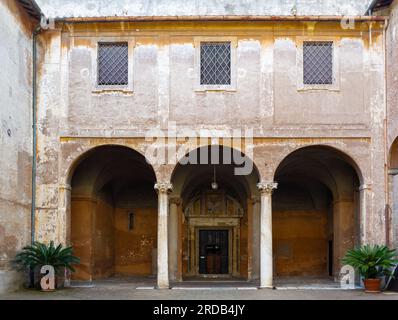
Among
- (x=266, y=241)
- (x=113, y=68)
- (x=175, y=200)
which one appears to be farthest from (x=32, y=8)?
(x=266, y=241)

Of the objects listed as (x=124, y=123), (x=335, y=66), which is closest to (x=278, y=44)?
(x=335, y=66)

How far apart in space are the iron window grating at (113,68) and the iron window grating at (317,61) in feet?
15.9

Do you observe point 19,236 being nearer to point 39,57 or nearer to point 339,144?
point 39,57

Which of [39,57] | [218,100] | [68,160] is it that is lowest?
[68,160]

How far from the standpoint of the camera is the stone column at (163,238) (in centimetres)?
1716

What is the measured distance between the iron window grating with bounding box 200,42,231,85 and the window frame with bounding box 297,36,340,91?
1868 mm

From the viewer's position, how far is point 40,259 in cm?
1656

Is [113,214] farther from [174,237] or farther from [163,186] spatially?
[163,186]

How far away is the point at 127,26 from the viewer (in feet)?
58.1

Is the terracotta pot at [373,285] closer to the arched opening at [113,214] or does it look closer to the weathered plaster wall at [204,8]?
the arched opening at [113,214]

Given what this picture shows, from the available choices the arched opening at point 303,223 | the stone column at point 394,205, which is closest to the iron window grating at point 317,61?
the stone column at point 394,205

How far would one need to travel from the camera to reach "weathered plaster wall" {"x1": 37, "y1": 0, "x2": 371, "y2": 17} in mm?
18859

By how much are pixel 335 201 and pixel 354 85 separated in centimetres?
427

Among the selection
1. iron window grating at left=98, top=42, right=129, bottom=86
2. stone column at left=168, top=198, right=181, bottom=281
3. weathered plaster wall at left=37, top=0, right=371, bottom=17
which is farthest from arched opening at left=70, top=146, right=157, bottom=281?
weathered plaster wall at left=37, top=0, right=371, bottom=17
